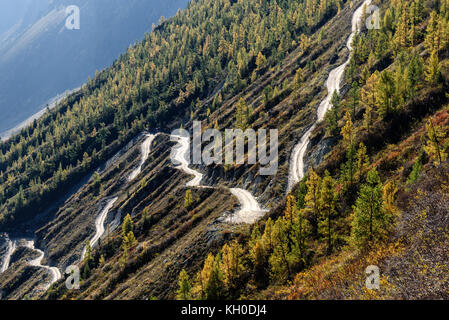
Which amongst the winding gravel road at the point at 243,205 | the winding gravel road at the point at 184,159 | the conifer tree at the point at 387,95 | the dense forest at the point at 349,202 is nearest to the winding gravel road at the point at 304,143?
the winding gravel road at the point at 243,205

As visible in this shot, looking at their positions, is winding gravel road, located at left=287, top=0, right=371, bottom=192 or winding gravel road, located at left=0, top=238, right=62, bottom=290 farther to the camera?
winding gravel road, located at left=0, top=238, right=62, bottom=290

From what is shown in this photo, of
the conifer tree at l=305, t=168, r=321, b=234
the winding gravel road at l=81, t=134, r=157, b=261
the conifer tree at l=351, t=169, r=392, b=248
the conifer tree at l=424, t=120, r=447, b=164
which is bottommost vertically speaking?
the conifer tree at l=351, t=169, r=392, b=248

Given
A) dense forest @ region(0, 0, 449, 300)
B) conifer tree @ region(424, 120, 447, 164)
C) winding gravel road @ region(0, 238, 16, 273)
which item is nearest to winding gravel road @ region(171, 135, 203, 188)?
dense forest @ region(0, 0, 449, 300)

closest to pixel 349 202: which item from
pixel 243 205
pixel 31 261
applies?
pixel 243 205

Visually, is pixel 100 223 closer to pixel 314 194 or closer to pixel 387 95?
pixel 314 194

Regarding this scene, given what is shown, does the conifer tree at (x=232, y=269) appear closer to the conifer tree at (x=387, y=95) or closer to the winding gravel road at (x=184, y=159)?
the conifer tree at (x=387, y=95)

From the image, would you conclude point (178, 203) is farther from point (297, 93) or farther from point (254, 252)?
point (297, 93)

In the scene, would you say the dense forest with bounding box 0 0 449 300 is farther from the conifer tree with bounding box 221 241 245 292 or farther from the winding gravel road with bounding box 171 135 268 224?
the winding gravel road with bounding box 171 135 268 224

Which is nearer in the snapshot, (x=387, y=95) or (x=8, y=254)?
(x=387, y=95)

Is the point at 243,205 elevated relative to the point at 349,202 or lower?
elevated

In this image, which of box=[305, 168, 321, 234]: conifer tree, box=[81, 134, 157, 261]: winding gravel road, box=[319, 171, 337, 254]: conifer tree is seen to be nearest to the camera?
box=[319, 171, 337, 254]: conifer tree

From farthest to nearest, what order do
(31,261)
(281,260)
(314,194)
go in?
(31,261), (314,194), (281,260)
